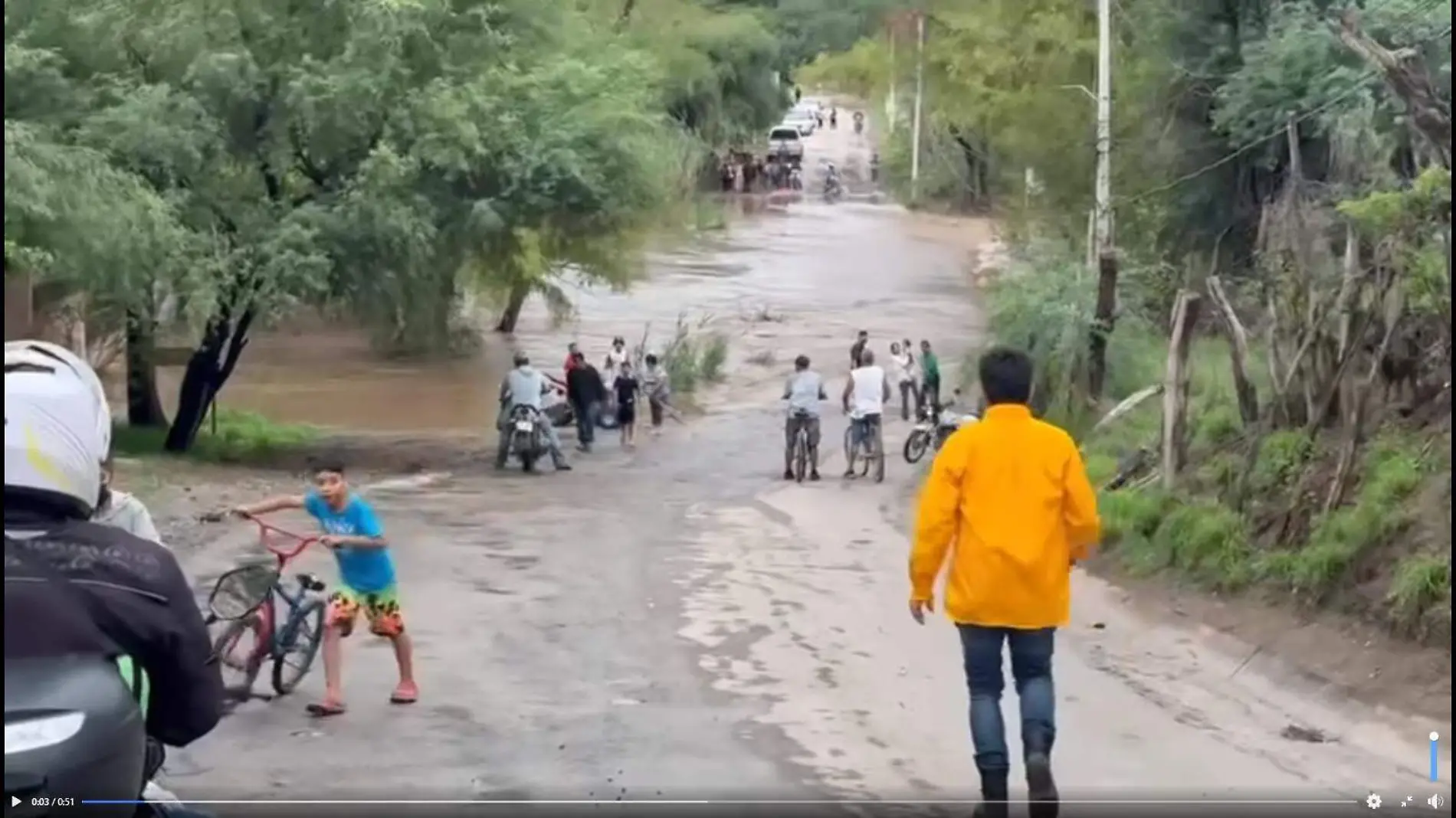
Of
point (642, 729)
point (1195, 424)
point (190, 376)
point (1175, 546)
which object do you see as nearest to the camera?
point (642, 729)

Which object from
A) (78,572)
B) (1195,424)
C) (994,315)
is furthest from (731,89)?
(78,572)

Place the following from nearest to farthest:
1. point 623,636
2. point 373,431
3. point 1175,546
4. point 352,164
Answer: point 623,636 → point 1175,546 → point 352,164 → point 373,431

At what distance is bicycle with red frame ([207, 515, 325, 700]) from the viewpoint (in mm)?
9945

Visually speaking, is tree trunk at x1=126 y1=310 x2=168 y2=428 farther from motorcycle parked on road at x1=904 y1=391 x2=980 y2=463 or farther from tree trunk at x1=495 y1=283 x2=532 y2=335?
motorcycle parked on road at x1=904 y1=391 x2=980 y2=463

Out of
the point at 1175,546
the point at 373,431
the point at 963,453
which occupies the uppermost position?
the point at 963,453

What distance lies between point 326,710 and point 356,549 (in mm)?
827

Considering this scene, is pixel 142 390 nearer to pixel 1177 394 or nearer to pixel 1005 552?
pixel 1177 394

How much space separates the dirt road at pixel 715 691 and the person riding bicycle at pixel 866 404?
311cm

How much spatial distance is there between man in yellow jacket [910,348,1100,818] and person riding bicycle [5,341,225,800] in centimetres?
353

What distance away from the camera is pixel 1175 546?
15.0 meters

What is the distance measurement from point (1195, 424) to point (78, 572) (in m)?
14.5

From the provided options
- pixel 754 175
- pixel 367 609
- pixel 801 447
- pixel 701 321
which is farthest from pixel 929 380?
pixel 754 175

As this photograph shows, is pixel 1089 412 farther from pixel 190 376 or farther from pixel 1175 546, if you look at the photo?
pixel 190 376

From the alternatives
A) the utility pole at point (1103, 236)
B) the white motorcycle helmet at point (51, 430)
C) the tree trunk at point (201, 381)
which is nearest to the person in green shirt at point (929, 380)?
the utility pole at point (1103, 236)
